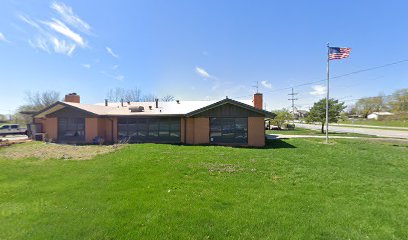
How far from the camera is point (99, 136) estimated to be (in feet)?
67.2

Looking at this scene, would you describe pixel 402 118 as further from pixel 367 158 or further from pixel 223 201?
pixel 223 201

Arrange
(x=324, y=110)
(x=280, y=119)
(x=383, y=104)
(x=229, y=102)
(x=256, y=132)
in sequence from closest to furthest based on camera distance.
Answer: (x=229, y=102)
(x=256, y=132)
(x=324, y=110)
(x=280, y=119)
(x=383, y=104)

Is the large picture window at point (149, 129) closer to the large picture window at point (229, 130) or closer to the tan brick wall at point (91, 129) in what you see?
the tan brick wall at point (91, 129)

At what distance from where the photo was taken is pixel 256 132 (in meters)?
18.9

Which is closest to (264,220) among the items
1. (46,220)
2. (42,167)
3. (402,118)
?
(46,220)

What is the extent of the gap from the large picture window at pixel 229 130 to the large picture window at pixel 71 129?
11.9m

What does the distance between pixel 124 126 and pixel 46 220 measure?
53.0 ft

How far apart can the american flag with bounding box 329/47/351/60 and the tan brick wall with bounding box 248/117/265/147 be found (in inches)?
325

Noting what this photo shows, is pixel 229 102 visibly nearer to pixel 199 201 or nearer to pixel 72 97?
pixel 199 201

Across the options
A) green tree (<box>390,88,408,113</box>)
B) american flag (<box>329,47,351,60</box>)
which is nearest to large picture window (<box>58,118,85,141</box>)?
american flag (<box>329,47,351,60</box>)

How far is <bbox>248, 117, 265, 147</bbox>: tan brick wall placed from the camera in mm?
18797

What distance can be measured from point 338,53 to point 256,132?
9.73 metres

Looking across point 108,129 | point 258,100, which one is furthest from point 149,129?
point 258,100

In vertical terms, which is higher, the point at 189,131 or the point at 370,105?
the point at 370,105
